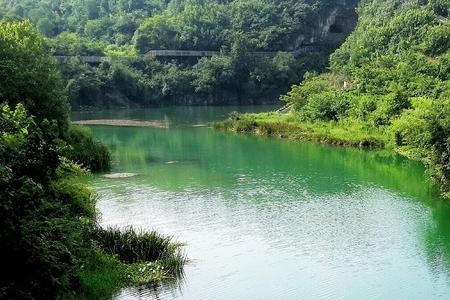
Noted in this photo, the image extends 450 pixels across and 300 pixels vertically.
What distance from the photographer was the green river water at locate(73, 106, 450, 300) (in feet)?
57.8

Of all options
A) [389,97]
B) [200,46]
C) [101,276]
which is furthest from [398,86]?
[200,46]

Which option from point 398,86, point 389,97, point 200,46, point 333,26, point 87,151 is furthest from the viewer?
point 333,26

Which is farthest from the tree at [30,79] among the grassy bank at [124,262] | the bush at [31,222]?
the bush at [31,222]

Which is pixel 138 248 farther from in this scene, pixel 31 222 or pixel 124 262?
pixel 31 222

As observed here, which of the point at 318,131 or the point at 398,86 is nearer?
the point at 398,86

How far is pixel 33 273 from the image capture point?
1213 cm

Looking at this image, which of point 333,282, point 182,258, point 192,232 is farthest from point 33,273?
point 192,232

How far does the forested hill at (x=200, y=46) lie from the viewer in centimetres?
8975

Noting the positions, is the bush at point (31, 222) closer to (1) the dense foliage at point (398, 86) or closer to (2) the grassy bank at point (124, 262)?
(2) the grassy bank at point (124, 262)

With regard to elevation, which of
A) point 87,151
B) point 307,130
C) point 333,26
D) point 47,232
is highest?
point 333,26

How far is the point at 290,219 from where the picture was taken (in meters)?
24.1

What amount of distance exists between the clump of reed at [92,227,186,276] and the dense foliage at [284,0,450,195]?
14.2 meters

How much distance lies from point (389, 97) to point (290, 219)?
24049mm

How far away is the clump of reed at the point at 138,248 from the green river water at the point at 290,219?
0.72 meters
